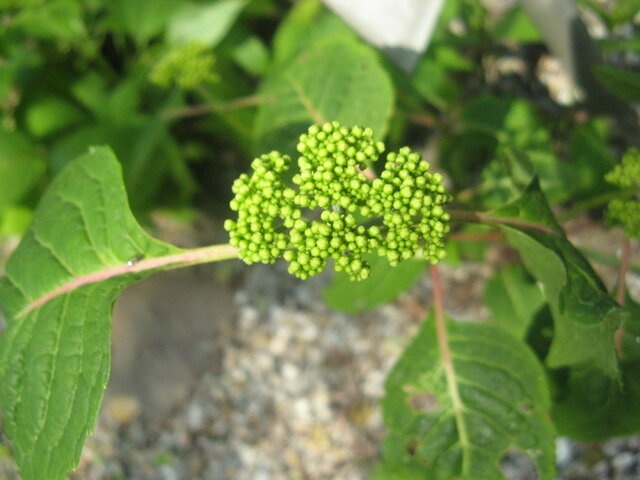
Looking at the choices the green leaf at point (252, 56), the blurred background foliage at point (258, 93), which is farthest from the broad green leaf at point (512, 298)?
the green leaf at point (252, 56)

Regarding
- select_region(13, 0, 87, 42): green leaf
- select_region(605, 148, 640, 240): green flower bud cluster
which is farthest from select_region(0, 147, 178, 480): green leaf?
select_region(13, 0, 87, 42): green leaf

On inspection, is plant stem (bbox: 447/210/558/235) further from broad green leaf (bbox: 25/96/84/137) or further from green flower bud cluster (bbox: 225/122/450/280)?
broad green leaf (bbox: 25/96/84/137)

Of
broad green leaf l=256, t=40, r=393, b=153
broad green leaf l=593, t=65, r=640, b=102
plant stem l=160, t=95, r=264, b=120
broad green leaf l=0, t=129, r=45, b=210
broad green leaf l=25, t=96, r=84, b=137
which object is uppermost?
broad green leaf l=593, t=65, r=640, b=102

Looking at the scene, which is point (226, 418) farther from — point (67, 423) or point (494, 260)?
point (67, 423)

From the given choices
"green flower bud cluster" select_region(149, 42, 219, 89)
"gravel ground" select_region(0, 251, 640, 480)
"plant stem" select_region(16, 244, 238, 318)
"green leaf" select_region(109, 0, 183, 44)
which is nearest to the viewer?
"plant stem" select_region(16, 244, 238, 318)

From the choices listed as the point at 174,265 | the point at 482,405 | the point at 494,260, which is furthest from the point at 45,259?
the point at 494,260

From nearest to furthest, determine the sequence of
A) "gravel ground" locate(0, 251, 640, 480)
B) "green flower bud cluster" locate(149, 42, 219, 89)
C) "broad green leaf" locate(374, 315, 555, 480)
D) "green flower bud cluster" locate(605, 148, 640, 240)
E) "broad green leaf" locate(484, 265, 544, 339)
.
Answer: "green flower bud cluster" locate(605, 148, 640, 240) → "broad green leaf" locate(374, 315, 555, 480) → "green flower bud cluster" locate(149, 42, 219, 89) → "broad green leaf" locate(484, 265, 544, 339) → "gravel ground" locate(0, 251, 640, 480)

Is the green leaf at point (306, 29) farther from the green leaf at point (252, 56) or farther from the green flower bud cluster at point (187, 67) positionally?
the green flower bud cluster at point (187, 67)
